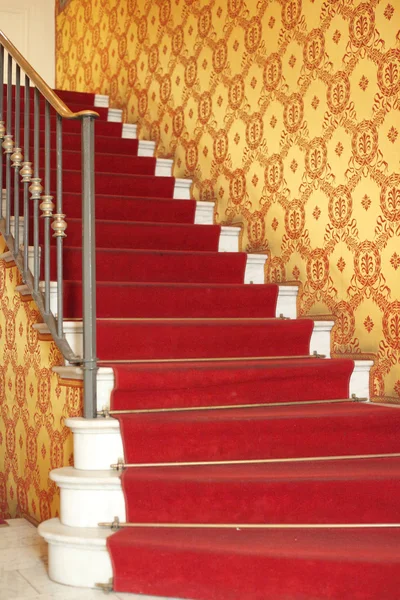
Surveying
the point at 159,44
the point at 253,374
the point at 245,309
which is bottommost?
the point at 253,374

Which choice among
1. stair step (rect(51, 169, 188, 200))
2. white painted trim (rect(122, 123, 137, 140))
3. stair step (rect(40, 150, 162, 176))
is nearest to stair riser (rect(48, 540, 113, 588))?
stair step (rect(51, 169, 188, 200))

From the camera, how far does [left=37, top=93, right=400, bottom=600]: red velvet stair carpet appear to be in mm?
2133

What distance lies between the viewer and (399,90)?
304 cm

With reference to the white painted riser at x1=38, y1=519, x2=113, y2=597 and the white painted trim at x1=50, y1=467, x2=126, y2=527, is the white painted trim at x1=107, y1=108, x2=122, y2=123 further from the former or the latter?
the white painted riser at x1=38, y1=519, x2=113, y2=597

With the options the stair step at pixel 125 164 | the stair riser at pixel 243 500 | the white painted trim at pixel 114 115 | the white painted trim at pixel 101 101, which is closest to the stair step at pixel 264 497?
the stair riser at pixel 243 500

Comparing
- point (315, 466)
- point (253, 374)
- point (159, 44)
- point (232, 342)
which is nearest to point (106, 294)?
point (232, 342)

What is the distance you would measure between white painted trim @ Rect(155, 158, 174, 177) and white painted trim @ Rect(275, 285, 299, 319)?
1.56 m

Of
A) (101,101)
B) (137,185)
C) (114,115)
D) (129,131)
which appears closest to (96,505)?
(137,185)

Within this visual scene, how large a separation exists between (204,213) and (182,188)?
35cm

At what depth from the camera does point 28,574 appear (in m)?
2.39

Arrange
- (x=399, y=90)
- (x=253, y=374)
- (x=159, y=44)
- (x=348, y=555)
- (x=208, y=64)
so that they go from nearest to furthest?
(x=348, y=555), (x=253, y=374), (x=399, y=90), (x=208, y=64), (x=159, y=44)

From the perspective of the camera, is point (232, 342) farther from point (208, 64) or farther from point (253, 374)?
point (208, 64)

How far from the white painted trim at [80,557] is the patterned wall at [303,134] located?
1.38 m

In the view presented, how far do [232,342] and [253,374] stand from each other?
0.33 meters
